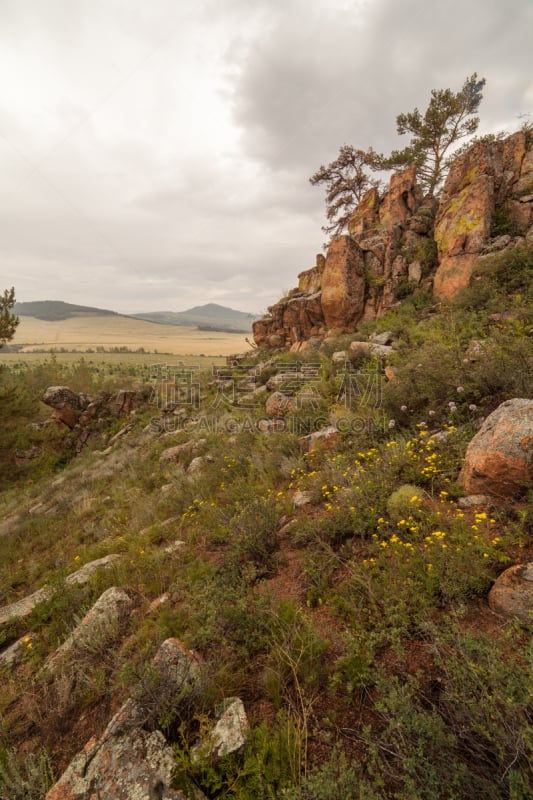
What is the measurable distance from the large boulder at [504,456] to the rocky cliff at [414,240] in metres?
8.68

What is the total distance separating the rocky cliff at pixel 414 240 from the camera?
34.2ft

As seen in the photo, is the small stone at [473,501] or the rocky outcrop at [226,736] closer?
the rocky outcrop at [226,736]

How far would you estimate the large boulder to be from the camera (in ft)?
9.16

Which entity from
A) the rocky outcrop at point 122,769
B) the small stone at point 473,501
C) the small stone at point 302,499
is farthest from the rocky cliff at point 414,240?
the rocky outcrop at point 122,769

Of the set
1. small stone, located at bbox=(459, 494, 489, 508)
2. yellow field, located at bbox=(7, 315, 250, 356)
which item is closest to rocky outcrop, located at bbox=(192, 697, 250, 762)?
small stone, located at bbox=(459, 494, 489, 508)

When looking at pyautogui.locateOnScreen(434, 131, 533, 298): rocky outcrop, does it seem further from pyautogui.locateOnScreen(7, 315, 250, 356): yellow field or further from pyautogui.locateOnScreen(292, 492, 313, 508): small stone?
pyautogui.locateOnScreen(7, 315, 250, 356): yellow field

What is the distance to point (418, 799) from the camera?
1.26 meters

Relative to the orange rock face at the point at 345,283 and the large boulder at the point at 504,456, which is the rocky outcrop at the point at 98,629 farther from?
the orange rock face at the point at 345,283

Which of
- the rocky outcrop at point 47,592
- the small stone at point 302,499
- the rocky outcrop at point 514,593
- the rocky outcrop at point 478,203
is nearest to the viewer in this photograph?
the rocky outcrop at point 514,593

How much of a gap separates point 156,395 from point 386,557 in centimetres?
1624

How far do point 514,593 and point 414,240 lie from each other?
14273 mm

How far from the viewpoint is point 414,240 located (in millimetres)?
12961

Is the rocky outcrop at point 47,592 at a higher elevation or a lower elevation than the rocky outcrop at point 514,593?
lower

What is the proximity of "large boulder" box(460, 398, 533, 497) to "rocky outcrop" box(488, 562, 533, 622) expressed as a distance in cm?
94
